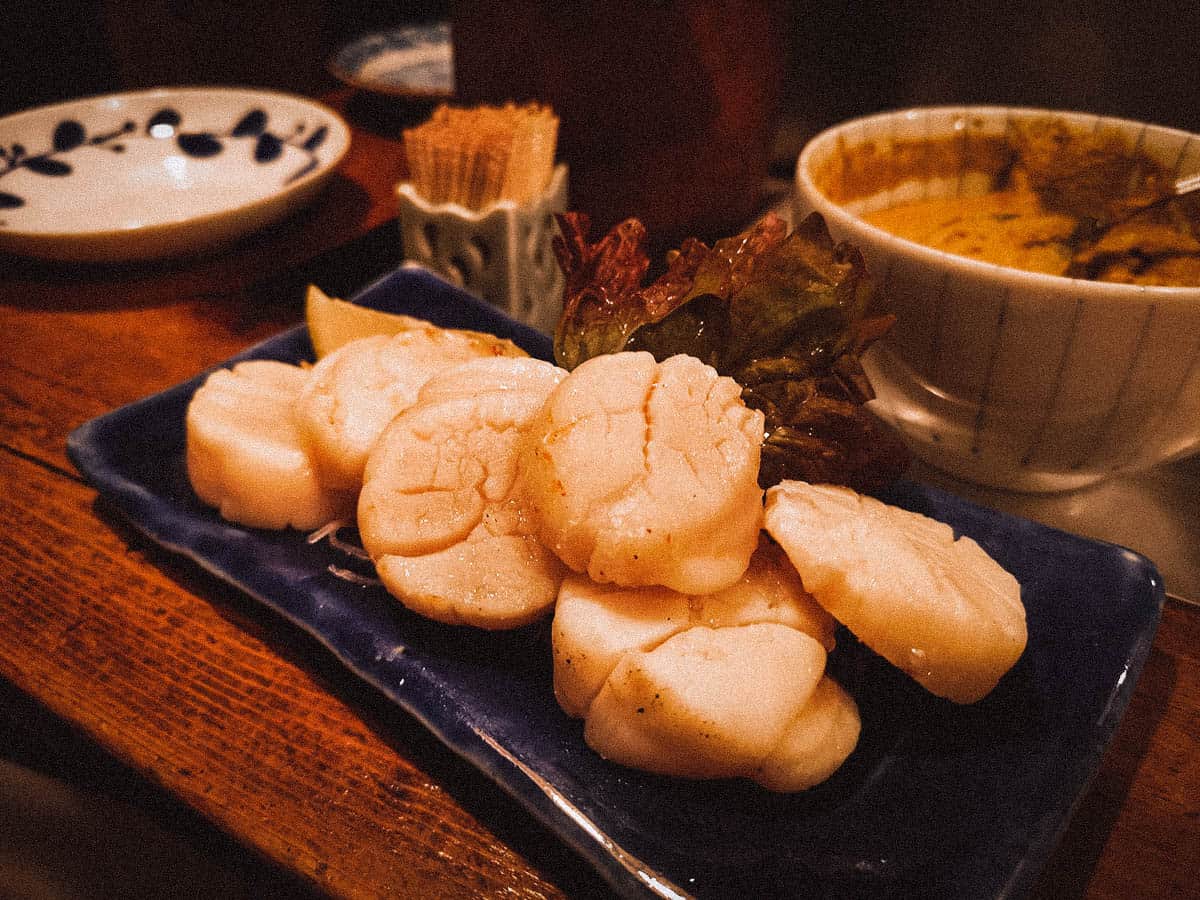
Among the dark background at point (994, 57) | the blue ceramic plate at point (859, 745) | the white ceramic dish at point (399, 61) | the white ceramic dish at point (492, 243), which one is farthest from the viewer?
the white ceramic dish at point (399, 61)

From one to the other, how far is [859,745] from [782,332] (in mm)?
626

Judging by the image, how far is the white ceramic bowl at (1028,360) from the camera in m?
1.19

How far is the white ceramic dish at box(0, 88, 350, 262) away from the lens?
2414mm

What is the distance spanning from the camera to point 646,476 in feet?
3.56

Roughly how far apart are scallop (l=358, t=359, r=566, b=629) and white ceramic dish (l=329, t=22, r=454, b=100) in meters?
2.45

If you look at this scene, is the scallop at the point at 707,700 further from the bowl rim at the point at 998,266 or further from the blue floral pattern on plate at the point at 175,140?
the blue floral pattern on plate at the point at 175,140

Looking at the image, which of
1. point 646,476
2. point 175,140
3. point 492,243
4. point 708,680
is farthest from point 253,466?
point 175,140

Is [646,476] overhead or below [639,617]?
overhead

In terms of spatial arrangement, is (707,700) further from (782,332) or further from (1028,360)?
(1028,360)

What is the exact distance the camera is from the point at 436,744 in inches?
46.3

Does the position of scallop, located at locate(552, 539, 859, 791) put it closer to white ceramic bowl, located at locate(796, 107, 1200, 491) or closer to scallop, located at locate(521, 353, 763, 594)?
scallop, located at locate(521, 353, 763, 594)

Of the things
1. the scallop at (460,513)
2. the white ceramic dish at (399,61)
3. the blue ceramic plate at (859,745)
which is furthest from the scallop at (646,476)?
the white ceramic dish at (399,61)

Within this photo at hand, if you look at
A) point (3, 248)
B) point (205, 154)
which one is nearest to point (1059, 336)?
point (3, 248)

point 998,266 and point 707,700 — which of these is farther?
point 998,266
